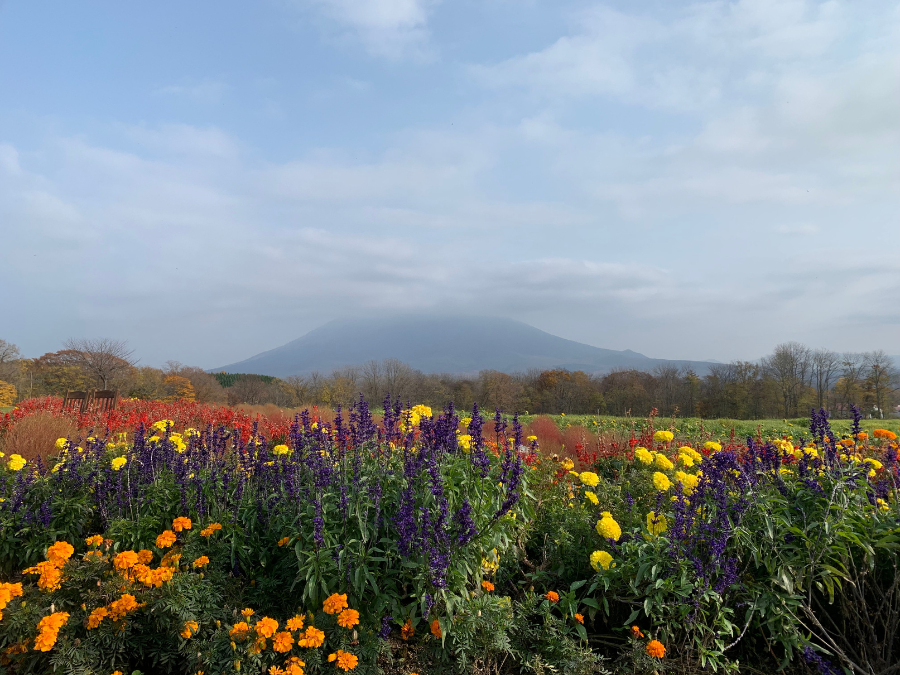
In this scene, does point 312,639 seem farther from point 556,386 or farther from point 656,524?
point 556,386

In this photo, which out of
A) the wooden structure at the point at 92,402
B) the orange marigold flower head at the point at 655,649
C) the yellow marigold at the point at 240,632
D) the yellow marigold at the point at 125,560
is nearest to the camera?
the yellow marigold at the point at 240,632

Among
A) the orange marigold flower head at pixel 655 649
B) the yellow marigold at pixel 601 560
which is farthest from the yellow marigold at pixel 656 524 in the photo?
the orange marigold flower head at pixel 655 649

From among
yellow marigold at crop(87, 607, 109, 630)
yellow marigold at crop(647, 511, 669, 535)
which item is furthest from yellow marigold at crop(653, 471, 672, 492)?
yellow marigold at crop(87, 607, 109, 630)

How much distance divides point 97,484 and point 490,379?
39029 millimetres

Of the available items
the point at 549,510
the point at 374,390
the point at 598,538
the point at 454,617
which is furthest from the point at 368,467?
the point at 374,390

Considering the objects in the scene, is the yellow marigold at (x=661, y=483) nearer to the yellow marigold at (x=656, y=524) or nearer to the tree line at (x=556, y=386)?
the yellow marigold at (x=656, y=524)

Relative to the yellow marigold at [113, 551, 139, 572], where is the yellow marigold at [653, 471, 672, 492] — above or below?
above

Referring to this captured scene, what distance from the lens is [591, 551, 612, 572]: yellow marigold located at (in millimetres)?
3207

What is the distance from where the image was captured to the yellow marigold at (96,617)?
8.65 feet

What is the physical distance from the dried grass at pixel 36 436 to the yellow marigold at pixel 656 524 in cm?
792

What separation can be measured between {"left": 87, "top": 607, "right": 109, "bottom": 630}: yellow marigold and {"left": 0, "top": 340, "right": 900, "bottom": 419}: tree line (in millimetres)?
25856

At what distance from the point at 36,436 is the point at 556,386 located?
40.7 meters

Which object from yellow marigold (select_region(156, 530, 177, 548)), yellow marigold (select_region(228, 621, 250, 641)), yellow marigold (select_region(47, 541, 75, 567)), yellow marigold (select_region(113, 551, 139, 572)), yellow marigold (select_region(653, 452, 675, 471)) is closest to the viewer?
yellow marigold (select_region(228, 621, 250, 641))

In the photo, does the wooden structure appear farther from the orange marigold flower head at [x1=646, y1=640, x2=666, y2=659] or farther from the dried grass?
the orange marigold flower head at [x1=646, y1=640, x2=666, y2=659]
